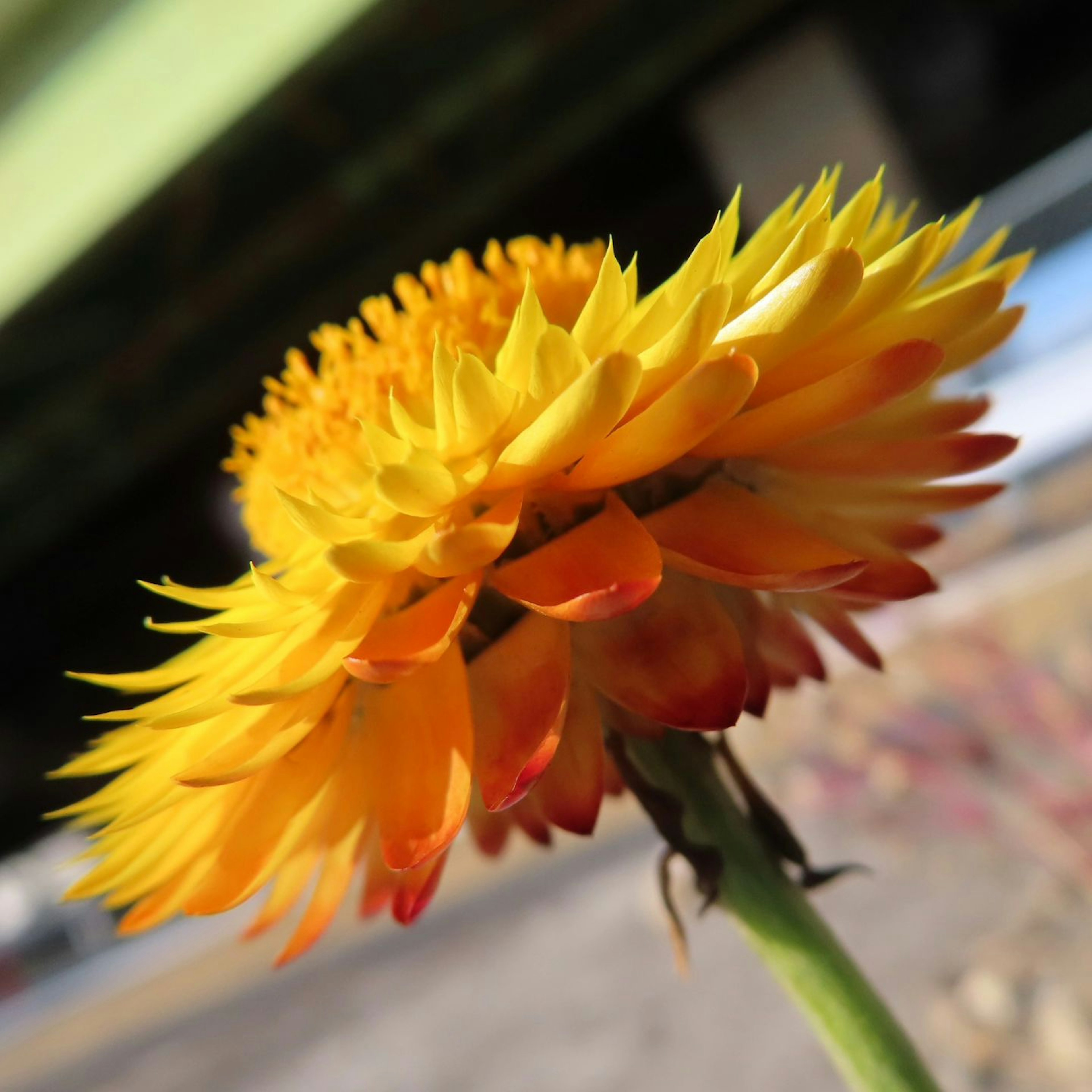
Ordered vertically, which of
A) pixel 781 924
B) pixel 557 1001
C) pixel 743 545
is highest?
pixel 743 545

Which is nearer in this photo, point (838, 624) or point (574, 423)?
point (574, 423)

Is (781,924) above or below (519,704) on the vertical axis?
below

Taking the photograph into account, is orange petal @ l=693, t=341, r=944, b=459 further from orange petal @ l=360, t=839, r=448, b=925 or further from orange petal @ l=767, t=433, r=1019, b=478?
orange petal @ l=360, t=839, r=448, b=925

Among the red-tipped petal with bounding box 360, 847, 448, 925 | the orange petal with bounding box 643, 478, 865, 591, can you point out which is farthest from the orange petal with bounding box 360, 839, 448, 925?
the orange petal with bounding box 643, 478, 865, 591

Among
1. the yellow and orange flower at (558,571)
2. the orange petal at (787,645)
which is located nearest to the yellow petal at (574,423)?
the yellow and orange flower at (558,571)

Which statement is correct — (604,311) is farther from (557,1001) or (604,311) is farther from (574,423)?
(557,1001)

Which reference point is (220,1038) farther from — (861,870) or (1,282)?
(861,870)

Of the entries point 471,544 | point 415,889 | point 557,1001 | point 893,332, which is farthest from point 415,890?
point 557,1001
